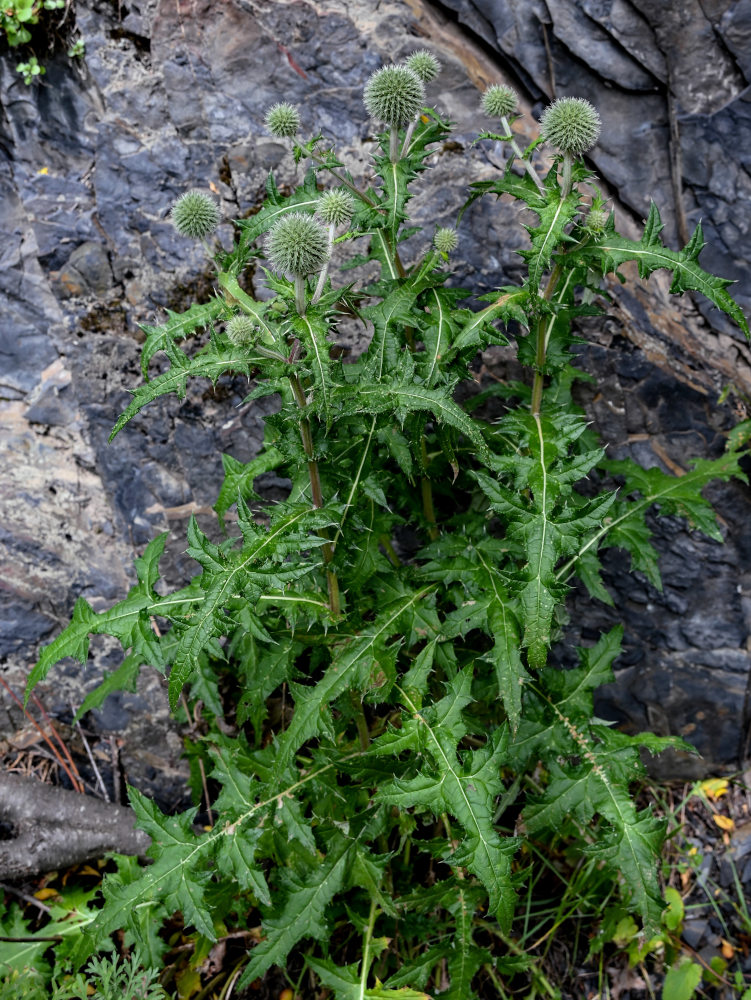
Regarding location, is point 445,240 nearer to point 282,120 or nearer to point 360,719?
point 282,120

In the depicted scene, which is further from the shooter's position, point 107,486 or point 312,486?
point 107,486

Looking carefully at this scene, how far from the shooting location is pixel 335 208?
288 centimetres

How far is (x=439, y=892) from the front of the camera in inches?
117

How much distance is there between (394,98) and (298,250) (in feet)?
2.67

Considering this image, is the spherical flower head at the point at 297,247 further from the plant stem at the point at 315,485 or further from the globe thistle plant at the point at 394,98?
the globe thistle plant at the point at 394,98

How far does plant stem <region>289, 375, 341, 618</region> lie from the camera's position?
2.63m

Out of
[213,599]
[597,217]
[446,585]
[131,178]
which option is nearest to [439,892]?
[446,585]

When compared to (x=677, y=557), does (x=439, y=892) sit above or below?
below

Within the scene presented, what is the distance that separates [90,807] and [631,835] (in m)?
2.66

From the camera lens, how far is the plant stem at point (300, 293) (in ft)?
8.22

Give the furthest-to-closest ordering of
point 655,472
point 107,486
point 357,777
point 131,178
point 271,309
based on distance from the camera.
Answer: point 107,486
point 131,178
point 655,472
point 357,777
point 271,309

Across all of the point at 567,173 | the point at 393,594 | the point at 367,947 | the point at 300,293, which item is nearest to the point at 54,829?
the point at 367,947

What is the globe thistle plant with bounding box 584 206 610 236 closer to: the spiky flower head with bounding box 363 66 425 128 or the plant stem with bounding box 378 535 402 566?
the spiky flower head with bounding box 363 66 425 128

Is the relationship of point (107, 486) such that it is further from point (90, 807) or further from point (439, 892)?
point (439, 892)
